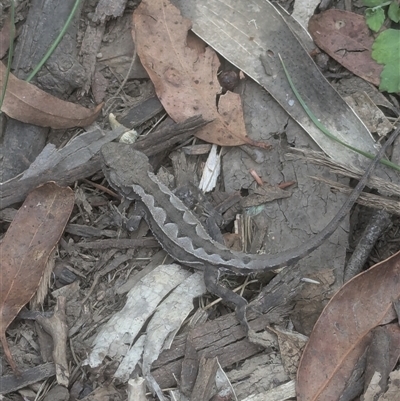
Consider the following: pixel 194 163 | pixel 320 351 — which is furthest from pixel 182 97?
pixel 320 351

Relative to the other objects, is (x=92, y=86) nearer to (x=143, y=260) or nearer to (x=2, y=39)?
(x=2, y=39)

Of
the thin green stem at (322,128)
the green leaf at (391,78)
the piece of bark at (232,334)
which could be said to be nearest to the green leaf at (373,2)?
the green leaf at (391,78)

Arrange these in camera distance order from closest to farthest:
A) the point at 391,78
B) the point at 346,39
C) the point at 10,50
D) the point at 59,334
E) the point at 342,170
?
the point at 59,334 → the point at 342,170 → the point at 10,50 → the point at 391,78 → the point at 346,39

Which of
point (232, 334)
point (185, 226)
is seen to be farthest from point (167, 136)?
point (232, 334)

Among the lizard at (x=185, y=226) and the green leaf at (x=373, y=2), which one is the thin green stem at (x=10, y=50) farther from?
the green leaf at (x=373, y=2)

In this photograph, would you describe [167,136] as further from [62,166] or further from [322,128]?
[322,128]

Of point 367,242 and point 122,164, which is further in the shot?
point 122,164
